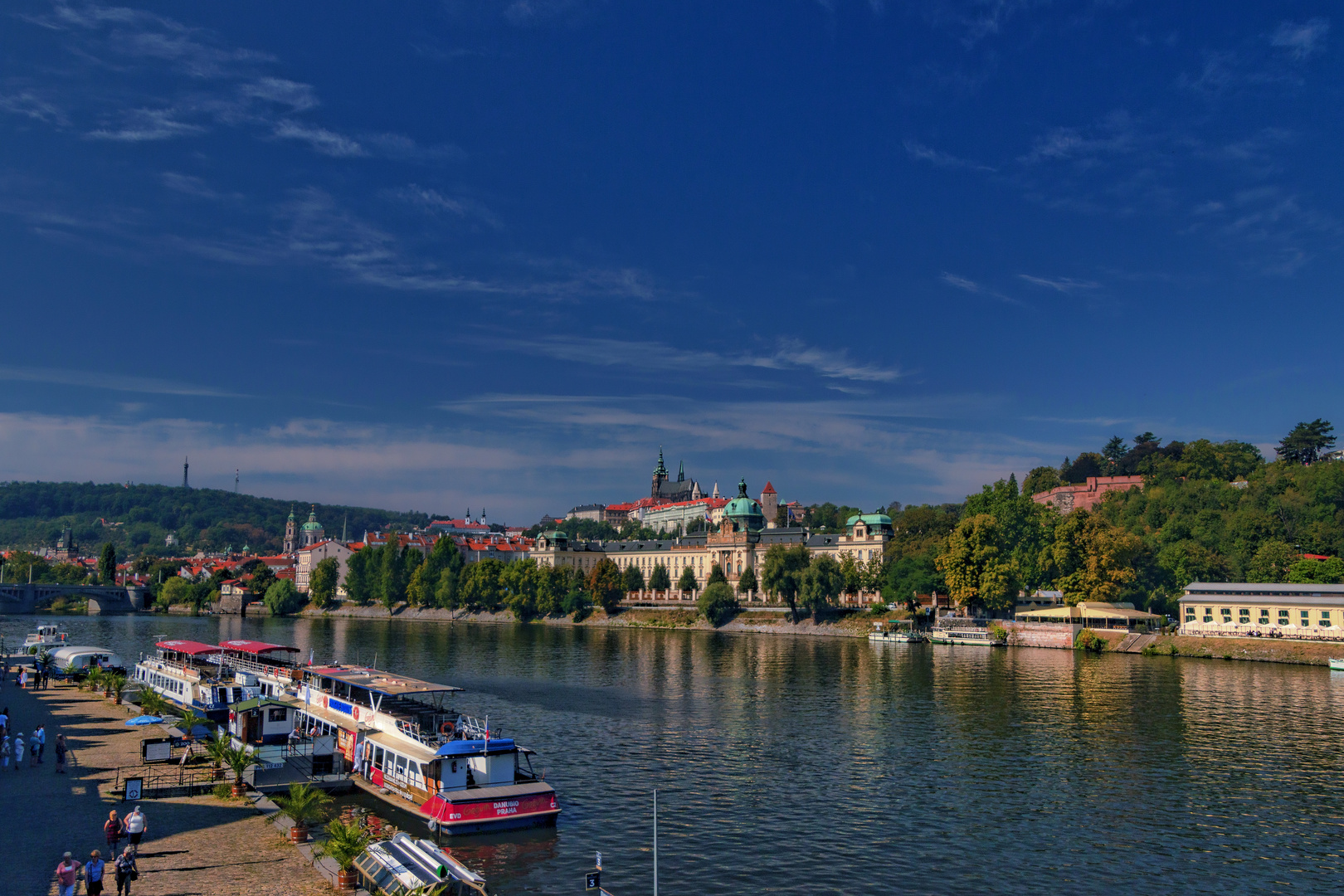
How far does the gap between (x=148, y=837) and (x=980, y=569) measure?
118431 mm

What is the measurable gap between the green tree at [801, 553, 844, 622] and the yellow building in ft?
170

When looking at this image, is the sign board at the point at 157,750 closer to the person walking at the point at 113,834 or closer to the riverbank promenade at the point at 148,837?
the riverbank promenade at the point at 148,837

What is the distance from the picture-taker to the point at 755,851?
34.5 m

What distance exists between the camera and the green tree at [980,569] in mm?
128875

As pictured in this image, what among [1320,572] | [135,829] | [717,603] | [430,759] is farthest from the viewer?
[717,603]

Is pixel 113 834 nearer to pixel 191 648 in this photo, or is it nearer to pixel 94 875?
pixel 94 875

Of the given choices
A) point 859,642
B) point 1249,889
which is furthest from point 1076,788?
point 859,642

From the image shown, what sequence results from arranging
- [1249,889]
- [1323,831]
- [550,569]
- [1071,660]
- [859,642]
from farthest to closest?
[550,569] < [859,642] < [1071,660] < [1323,831] < [1249,889]

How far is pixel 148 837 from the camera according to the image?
31578 mm

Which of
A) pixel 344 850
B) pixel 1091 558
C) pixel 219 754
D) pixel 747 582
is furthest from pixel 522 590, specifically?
pixel 344 850

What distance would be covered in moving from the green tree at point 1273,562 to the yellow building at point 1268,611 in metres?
13.0

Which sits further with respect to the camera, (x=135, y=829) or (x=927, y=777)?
(x=927, y=777)

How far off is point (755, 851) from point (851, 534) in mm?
167903

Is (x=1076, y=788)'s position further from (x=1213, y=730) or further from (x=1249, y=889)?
(x=1213, y=730)
